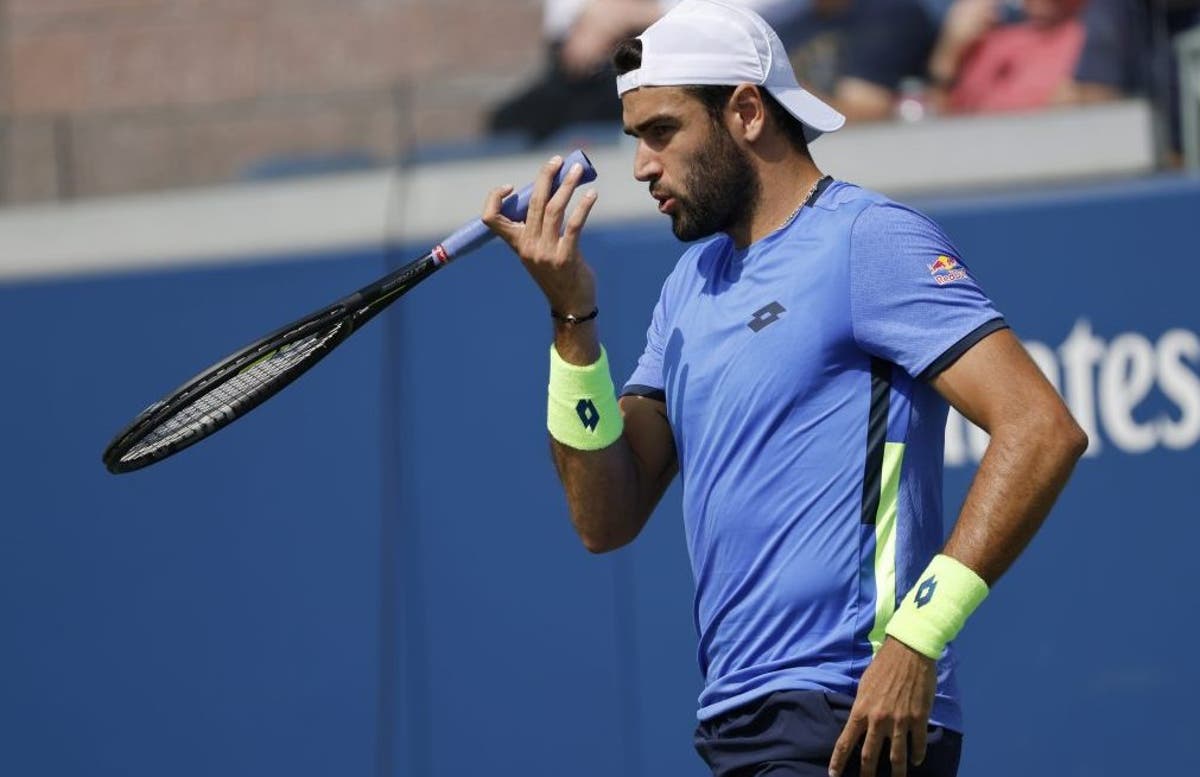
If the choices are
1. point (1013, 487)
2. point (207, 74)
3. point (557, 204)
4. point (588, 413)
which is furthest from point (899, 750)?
point (207, 74)

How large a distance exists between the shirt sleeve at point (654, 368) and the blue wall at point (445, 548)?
2206 mm

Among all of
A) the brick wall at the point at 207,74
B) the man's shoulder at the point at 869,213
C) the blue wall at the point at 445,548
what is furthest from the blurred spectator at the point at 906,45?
the man's shoulder at the point at 869,213

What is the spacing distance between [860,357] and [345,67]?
487 centimetres

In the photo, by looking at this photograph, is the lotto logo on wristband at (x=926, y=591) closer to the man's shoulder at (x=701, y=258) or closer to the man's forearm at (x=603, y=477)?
the man's forearm at (x=603, y=477)

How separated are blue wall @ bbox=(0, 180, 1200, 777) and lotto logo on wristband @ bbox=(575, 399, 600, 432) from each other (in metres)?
2.41

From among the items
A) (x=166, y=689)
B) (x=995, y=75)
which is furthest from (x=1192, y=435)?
(x=166, y=689)

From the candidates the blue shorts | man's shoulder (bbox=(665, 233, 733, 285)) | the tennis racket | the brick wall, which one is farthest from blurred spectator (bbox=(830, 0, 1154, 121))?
the blue shorts

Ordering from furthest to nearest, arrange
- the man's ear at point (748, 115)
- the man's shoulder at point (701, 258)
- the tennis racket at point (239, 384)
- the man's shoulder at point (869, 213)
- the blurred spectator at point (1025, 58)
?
the blurred spectator at point (1025, 58) < the tennis racket at point (239, 384) < the man's shoulder at point (701, 258) < the man's ear at point (748, 115) < the man's shoulder at point (869, 213)

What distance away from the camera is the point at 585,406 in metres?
3.20

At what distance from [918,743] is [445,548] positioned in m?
3.27

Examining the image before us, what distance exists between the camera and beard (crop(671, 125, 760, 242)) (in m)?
3.14

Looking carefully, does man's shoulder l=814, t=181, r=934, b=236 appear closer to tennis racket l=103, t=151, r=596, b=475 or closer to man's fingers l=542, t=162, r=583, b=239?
man's fingers l=542, t=162, r=583, b=239

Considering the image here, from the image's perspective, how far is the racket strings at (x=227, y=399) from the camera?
11.4 feet

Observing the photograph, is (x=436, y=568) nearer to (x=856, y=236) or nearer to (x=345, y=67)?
(x=345, y=67)
